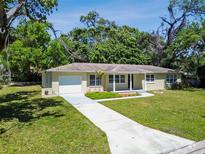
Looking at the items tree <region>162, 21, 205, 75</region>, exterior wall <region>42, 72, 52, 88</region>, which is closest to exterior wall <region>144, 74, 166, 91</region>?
tree <region>162, 21, 205, 75</region>

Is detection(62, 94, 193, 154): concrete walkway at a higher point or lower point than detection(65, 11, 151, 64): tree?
lower

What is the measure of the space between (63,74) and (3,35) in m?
11.4

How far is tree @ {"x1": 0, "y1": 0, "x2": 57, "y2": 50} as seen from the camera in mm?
9003

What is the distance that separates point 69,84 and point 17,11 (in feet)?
39.0

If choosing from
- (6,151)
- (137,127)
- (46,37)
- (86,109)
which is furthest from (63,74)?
(46,37)

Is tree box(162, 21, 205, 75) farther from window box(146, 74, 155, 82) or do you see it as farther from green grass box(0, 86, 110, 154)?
green grass box(0, 86, 110, 154)

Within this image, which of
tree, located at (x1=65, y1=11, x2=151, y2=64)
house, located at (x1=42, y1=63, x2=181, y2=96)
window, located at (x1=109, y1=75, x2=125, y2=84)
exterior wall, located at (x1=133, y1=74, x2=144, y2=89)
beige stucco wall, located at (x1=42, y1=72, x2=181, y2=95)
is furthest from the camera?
tree, located at (x1=65, y1=11, x2=151, y2=64)

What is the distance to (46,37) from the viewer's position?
3459 cm

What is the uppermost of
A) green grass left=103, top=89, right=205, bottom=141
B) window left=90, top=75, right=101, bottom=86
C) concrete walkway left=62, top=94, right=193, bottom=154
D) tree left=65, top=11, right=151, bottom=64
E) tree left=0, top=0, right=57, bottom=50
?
tree left=65, top=11, right=151, bottom=64

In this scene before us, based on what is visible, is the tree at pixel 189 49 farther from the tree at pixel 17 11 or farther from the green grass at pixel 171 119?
the tree at pixel 17 11

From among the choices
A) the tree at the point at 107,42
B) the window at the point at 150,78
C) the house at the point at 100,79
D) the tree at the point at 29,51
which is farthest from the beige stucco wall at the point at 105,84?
the tree at the point at 107,42

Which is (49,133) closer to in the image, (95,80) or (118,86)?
(95,80)

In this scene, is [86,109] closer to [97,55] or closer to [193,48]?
[193,48]

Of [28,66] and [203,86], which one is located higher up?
[28,66]
